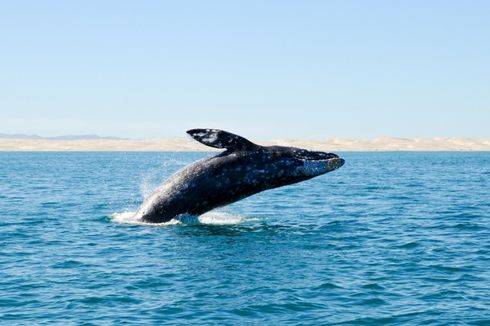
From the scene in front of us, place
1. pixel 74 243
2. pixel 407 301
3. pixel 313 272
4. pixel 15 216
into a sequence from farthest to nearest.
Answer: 1. pixel 15 216
2. pixel 74 243
3. pixel 313 272
4. pixel 407 301

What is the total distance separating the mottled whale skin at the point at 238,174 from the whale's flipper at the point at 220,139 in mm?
34

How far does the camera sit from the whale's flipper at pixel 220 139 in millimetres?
19219

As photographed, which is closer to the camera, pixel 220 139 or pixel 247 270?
pixel 247 270

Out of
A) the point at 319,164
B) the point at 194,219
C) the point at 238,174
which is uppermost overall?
the point at 319,164

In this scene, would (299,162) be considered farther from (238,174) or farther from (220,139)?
(220,139)

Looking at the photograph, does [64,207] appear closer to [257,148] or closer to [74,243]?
[74,243]

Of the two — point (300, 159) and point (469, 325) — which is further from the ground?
point (300, 159)

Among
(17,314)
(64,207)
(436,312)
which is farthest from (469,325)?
(64,207)

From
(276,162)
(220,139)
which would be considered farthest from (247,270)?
(276,162)

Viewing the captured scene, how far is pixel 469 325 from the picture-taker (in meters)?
12.9

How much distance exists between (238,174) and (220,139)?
1.98 metres

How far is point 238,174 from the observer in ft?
71.4

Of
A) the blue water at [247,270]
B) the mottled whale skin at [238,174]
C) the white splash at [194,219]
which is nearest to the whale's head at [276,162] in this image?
the mottled whale skin at [238,174]

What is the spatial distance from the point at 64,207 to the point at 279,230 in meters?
14.6
